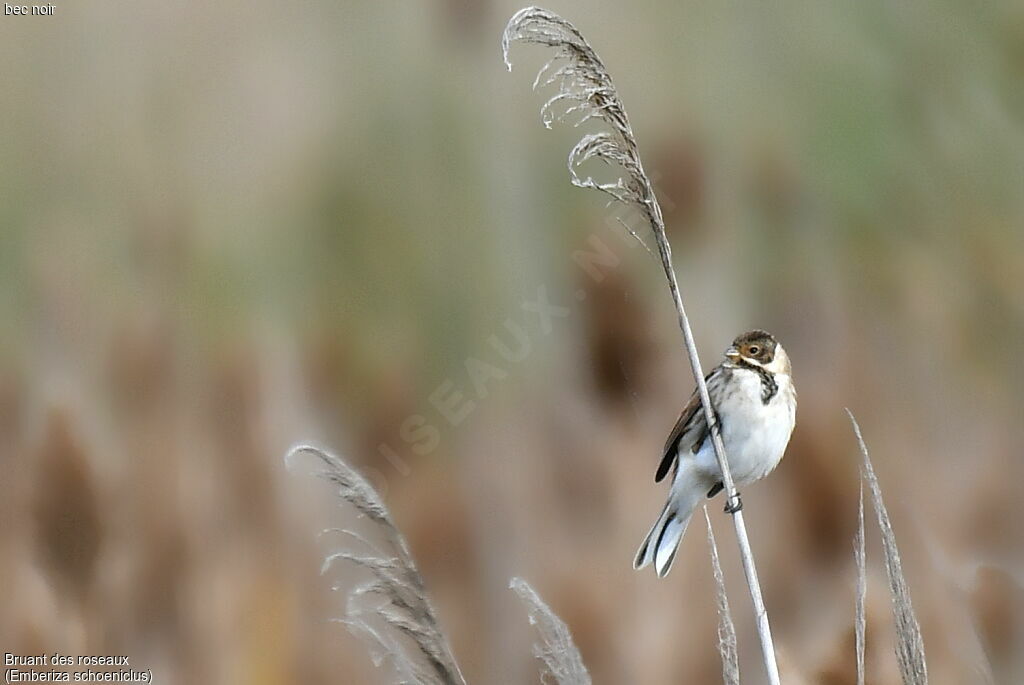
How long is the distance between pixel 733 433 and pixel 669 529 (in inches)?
8.0

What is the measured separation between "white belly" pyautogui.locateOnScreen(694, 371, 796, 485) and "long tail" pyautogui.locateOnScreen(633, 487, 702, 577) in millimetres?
51

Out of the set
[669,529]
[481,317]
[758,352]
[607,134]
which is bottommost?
[669,529]

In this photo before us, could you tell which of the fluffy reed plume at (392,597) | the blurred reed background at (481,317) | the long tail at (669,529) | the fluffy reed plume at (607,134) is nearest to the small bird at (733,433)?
the long tail at (669,529)

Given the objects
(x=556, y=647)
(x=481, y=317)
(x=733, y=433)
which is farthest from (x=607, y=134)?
(x=481, y=317)

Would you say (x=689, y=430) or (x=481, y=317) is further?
(x=481, y=317)

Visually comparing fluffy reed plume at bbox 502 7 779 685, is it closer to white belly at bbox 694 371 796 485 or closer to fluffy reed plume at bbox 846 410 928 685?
fluffy reed plume at bbox 846 410 928 685

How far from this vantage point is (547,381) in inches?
110

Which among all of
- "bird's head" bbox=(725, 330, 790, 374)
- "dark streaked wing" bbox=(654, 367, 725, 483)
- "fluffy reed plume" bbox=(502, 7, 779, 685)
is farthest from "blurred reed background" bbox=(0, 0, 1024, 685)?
"fluffy reed plume" bbox=(502, 7, 779, 685)

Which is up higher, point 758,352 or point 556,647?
point 758,352

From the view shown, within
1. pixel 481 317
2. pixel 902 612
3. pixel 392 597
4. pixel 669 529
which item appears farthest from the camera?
pixel 481 317

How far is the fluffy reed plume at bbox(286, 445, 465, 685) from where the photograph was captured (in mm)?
1110

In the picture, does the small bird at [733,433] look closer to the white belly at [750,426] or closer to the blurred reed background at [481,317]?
the white belly at [750,426]

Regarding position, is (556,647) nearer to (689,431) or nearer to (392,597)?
(392,597)

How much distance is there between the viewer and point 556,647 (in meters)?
1.07
